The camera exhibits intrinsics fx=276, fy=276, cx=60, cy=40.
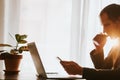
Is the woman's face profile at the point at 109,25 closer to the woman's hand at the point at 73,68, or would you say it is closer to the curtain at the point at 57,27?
the woman's hand at the point at 73,68

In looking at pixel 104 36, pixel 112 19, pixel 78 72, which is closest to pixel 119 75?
pixel 78 72

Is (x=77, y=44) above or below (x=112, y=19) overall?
below

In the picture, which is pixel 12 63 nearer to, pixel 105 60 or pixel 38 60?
pixel 38 60

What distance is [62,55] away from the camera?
2957 mm

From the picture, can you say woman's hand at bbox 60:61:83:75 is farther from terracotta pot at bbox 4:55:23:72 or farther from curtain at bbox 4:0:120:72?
curtain at bbox 4:0:120:72

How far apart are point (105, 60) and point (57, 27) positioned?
1.00m

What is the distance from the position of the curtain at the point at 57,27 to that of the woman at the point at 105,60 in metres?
0.84

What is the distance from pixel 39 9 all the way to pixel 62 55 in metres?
0.55

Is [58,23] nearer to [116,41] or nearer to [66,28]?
[66,28]

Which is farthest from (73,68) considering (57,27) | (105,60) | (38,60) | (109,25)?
(57,27)

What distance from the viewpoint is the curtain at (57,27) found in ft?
9.61

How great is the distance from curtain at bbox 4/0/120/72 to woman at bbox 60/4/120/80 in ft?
2.77

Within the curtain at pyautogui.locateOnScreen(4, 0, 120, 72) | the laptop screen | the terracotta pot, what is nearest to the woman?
the laptop screen

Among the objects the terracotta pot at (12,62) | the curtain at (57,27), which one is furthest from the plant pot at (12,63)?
the curtain at (57,27)
